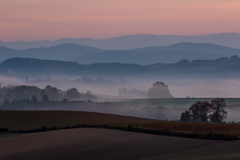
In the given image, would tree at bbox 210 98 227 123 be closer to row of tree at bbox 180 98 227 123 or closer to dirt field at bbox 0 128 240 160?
row of tree at bbox 180 98 227 123

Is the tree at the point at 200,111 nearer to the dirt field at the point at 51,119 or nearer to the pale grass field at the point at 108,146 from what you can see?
the dirt field at the point at 51,119

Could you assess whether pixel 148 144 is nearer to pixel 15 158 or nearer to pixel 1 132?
pixel 15 158

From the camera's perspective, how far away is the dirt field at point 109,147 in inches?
2013

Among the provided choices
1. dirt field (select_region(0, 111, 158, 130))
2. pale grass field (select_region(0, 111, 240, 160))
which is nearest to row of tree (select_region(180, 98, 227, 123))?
dirt field (select_region(0, 111, 158, 130))

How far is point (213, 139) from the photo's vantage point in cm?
5997

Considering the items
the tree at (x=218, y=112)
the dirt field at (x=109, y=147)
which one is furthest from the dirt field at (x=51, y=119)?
the tree at (x=218, y=112)

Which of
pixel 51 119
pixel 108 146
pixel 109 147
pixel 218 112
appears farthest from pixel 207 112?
pixel 109 147

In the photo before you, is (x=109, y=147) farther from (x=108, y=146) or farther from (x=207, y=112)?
(x=207, y=112)

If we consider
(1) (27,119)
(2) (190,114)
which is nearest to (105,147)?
(1) (27,119)

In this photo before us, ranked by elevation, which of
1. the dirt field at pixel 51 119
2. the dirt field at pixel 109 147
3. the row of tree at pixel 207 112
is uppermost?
the row of tree at pixel 207 112

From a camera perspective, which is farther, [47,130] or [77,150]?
[47,130]

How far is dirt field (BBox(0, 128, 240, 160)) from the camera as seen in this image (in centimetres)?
5114

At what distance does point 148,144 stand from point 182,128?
1302 cm

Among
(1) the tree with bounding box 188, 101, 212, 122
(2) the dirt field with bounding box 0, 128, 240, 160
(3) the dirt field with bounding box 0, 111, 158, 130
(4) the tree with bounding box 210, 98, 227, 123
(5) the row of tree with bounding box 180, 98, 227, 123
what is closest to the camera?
(2) the dirt field with bounding box 0, 128, 240, 160
